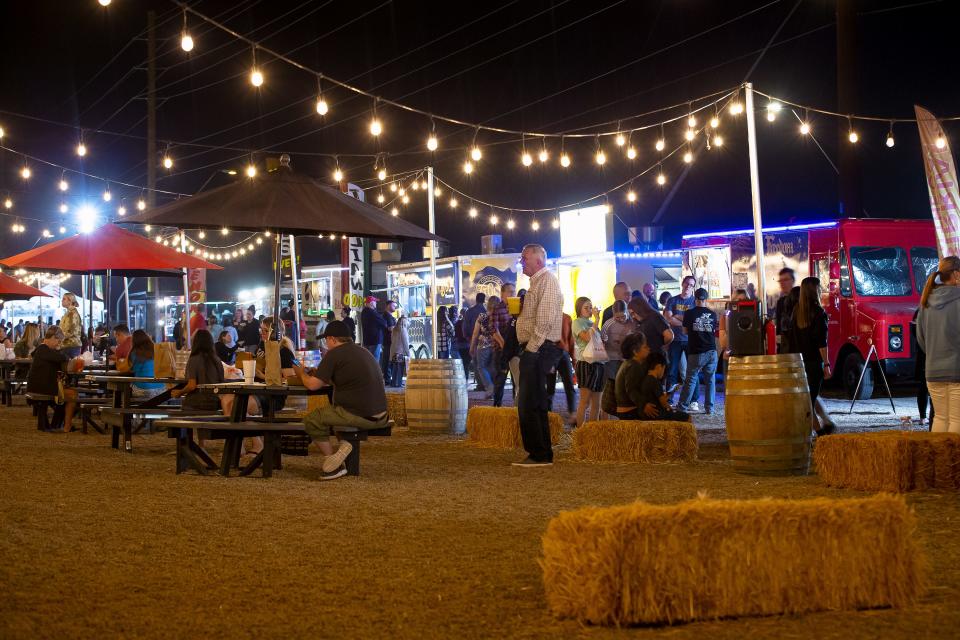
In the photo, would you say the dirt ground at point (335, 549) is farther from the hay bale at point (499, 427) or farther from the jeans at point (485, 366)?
the jeans at point (485, 366)

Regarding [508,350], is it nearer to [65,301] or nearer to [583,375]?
[583,375]

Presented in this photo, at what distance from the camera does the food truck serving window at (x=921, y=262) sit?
17578mm

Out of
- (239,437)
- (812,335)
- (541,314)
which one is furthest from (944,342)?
(239,437)

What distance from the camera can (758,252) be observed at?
461 inches

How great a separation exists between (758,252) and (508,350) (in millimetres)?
2937

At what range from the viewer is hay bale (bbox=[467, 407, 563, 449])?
1116cm

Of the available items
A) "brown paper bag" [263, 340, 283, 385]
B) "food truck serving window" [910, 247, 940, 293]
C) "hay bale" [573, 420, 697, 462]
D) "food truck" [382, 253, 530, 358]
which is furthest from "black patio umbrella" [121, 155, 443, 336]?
"food truck" [382, 253, 530, 358]

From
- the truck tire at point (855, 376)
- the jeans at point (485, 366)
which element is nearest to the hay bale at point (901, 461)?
the truck tire at point (855, 376)

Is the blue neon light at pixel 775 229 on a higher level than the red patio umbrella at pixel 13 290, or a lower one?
higher

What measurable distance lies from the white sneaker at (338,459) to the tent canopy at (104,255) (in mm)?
6550

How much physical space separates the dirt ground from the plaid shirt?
1.14 metres

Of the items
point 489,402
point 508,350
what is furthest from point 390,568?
point 489,402

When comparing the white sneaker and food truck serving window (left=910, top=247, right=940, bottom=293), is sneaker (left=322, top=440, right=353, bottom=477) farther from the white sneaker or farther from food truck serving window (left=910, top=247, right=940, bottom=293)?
food truck serving window (left=910, top=247, right=940, bottom=293)

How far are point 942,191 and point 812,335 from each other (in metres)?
4.41
